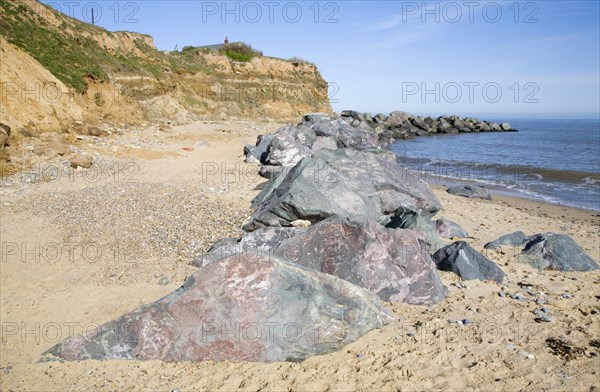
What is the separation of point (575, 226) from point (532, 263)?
5539 millimetres

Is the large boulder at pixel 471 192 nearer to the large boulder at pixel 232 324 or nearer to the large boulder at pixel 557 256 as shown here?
the large boulder at pixel 557 256

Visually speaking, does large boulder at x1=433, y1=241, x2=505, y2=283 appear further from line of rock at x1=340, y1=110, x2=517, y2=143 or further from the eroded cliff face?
line of rock at x1=340, y1=110, x2=517, y2=143

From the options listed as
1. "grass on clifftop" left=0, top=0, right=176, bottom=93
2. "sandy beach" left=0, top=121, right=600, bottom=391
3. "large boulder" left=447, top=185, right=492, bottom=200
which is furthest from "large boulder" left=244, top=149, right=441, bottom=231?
"grass on clifftop" left=0, top=0, right=176, bottom=93

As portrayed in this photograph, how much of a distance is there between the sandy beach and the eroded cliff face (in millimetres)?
4787

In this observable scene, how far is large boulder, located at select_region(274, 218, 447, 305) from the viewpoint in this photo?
18.0 ft

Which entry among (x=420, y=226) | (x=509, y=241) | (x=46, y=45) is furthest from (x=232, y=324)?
(x=46, y=45)

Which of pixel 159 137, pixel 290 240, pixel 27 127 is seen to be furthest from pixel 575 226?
pixel 27 127

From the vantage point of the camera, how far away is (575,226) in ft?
37.0

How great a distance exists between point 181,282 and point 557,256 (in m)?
6.08

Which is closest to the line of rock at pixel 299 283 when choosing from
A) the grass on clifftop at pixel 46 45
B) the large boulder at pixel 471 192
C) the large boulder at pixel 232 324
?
the large boulder at pixel 232 324

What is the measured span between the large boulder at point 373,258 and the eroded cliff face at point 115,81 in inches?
500

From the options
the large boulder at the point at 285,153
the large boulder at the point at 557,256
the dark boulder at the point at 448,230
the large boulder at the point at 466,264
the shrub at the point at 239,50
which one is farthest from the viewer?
the shrub at the point at 239,50

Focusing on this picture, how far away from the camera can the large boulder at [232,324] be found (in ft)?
14.1

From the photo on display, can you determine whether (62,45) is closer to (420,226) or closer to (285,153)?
(285,153)
